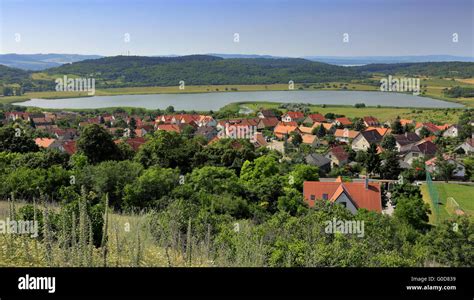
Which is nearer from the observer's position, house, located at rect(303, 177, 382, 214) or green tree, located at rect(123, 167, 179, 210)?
green tree, located at rect(123, 167, 179, 210)

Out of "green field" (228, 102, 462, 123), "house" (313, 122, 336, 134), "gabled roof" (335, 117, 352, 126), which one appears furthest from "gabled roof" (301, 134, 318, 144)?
"green field" (228, 102, 462, 123)

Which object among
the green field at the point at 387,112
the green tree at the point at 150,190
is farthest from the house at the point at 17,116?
the green tree at the point at 150,190

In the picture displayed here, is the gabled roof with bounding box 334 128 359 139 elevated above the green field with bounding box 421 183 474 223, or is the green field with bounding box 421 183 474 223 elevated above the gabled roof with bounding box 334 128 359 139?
the gabled roof with bounding box 334 128 359 139

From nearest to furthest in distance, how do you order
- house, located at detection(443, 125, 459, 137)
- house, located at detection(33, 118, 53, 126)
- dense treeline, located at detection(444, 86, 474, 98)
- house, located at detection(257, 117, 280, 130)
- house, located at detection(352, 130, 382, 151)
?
1. house, located at detection(352, 130, 382, 151)
2. house, located at detection(443, 125, 459, 137)
3. house, located at detection(33, 118, 53, 126)
4. house, located at detection(257, 117, 280, 130)
5. dense treeline, located at detection(444, 86, 474, 98)

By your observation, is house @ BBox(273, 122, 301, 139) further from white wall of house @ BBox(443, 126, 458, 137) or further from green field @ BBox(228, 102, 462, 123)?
white wall of house @ BBox(443, 126, 458, 137)

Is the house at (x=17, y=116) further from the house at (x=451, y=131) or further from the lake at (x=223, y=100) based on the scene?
the house at (x=451, y=131)
